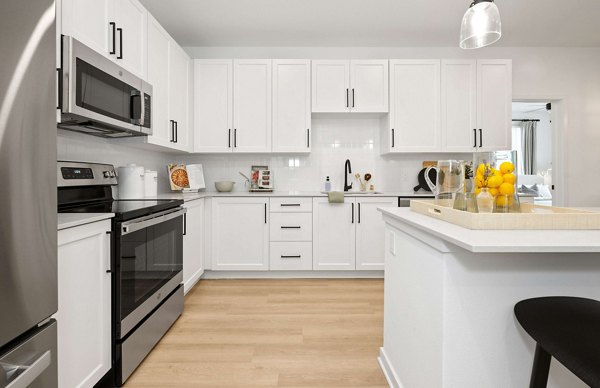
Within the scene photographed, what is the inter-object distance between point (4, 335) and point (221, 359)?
1359 mm

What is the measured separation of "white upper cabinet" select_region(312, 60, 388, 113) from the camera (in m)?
3.77

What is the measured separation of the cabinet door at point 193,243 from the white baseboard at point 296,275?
261mm

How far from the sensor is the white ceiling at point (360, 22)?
10.4 ft

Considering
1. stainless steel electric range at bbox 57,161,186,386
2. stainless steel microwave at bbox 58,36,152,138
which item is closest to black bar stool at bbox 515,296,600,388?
stainless steel electric range at bbox 57,161,186,386

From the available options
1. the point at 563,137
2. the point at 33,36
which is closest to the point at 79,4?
the point at 33,36

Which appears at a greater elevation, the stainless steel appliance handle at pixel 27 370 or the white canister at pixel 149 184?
the white canister at pixel 149 184

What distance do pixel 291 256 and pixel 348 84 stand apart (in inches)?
77.4

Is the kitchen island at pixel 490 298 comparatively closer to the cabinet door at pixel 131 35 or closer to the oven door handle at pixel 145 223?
the oven door handle at pixel 145 223

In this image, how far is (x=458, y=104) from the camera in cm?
381

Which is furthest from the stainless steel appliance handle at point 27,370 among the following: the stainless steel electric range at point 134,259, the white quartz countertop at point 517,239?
the white quartz countertop at point 517,239

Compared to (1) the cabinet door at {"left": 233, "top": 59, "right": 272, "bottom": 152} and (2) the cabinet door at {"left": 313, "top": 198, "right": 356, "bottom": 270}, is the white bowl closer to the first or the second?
(1) the cabinet door at {"left": 233, "top": 59, "right": 272, "bottom": 152}

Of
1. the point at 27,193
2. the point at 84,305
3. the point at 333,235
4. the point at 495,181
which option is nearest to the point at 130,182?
the point at 84,305

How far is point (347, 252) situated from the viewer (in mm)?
3580

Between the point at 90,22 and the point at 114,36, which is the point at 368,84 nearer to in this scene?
the point at 114,36
